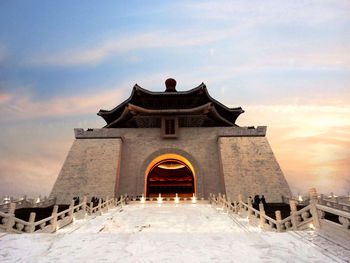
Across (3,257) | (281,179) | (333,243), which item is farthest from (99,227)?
(281,179)

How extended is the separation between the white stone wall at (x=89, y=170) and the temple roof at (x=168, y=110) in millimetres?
2816

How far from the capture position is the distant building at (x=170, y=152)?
1505 centimetres

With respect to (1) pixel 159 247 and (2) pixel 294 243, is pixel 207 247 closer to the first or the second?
(1) pixel 159 247

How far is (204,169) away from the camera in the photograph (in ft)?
54.7

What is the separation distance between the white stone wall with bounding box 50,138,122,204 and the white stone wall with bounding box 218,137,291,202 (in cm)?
914

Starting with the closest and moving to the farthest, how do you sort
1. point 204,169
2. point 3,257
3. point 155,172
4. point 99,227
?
point 3,257, point 99,227, point 204,169, point 155,172

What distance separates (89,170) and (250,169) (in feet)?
43.3

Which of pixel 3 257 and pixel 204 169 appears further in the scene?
pixel 204 169

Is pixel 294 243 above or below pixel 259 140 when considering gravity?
below

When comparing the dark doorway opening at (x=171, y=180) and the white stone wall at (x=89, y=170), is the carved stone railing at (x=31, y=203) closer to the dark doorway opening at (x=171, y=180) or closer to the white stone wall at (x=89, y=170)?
the white stone wall at (x=89, y=170)

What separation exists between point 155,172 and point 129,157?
1171 centimetres

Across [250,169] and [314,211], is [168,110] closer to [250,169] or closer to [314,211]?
[250,169]

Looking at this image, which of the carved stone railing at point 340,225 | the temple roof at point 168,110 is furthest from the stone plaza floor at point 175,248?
Answer: the temple roof at point 168,110

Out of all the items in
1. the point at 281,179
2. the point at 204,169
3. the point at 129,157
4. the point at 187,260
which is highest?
the point at 129,157
